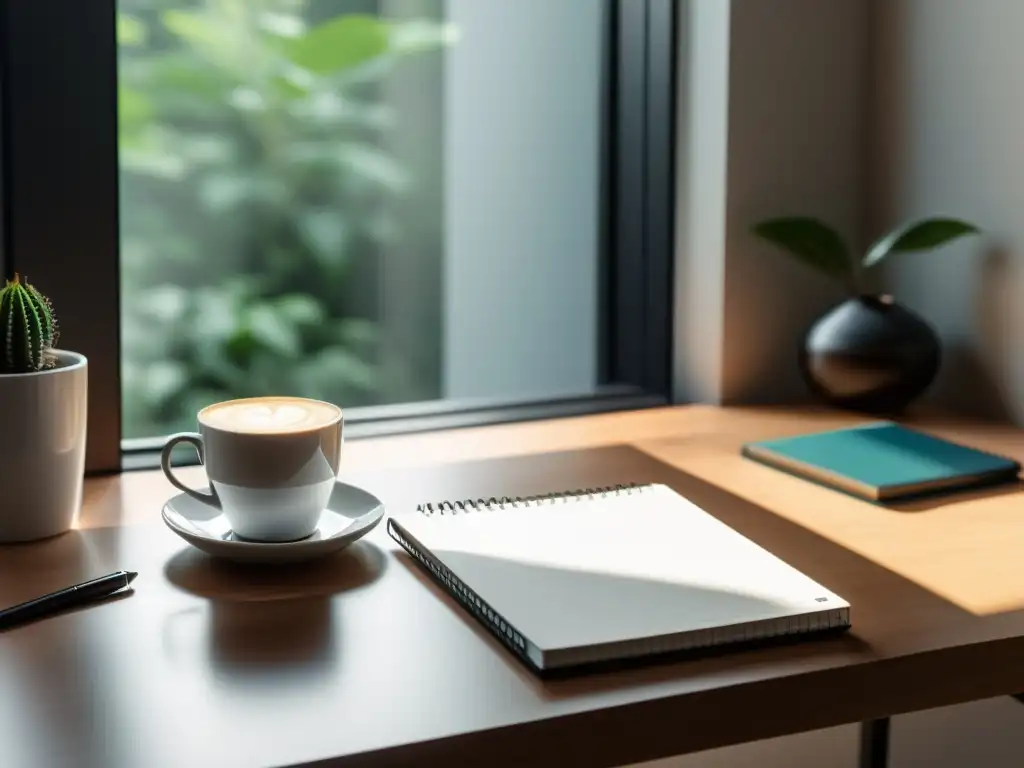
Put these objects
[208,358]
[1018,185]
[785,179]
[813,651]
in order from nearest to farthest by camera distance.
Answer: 1. [813,651]
2. [1018,185]
3. [785,179]
4. [208,358]

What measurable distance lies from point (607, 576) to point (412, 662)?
0.15 meters

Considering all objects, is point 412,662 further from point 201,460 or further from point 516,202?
point 516,202

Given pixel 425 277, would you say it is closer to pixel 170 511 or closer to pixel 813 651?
pixel 170 511

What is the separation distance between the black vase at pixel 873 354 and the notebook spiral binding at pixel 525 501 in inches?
15.6

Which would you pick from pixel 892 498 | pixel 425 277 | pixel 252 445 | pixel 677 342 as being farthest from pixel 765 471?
pixel 425 277

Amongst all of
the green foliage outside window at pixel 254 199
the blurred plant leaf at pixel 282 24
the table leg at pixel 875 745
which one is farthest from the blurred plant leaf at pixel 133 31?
the table leg at pixel 875 745

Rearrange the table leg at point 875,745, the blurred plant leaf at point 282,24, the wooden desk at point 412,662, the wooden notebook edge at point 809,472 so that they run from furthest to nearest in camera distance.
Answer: the blurred plant leaf at point 282,24, the table leg at point 875,745, the wooden notebook edge at point 809,472, the wooden desk at point 412,662

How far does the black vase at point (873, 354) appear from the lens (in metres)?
1.29

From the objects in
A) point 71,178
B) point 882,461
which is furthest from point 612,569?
point 71,178

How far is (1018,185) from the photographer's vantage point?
1.28 meters

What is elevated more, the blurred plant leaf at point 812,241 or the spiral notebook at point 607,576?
the blurred plant leaf at point 812,241

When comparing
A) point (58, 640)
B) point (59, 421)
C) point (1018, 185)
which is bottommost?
point (58, 640)

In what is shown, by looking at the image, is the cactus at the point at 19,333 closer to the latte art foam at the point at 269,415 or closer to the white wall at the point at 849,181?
the latte art foam at the point at 269,415

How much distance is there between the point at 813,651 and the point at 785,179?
79 cm
